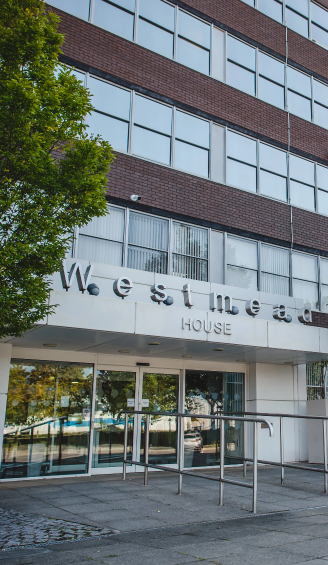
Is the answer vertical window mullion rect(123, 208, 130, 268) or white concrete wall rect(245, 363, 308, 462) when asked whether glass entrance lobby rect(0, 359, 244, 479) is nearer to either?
white concrete wall rect(245, 363, 308, 462)

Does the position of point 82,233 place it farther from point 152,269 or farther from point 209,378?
point 209,378

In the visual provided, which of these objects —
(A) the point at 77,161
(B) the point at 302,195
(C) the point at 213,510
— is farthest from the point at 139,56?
(C) the point at 213,510

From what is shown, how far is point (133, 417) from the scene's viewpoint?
12.5 metres

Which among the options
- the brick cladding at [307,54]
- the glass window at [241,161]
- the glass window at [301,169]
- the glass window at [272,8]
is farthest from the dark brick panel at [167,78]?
the glass window at [272,8]

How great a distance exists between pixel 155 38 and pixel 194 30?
5.21 feet

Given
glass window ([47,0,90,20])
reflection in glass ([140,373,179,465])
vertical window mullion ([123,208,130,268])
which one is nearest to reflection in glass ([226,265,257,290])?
reflection in glass ([140,373,179,465])

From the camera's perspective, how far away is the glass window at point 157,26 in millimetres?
13805

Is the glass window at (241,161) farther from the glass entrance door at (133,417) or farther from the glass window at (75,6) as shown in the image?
the glass entrance door at (133,417)

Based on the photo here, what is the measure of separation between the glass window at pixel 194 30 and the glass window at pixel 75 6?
9.39 ft

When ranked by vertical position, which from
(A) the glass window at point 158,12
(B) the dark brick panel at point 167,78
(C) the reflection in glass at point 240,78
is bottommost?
(B) the dark brick panel at point 167,78

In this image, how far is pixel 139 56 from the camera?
13391 mm

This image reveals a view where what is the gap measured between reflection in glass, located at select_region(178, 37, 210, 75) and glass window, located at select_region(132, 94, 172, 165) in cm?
170

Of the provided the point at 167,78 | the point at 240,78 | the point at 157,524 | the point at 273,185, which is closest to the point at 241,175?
the point at 273,185

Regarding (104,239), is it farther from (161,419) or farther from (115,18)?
(115,18)
